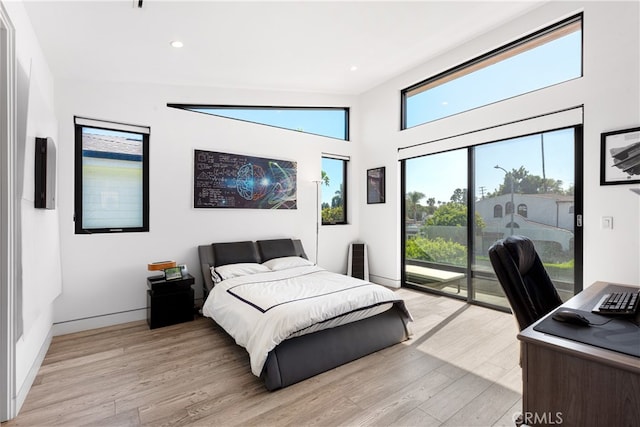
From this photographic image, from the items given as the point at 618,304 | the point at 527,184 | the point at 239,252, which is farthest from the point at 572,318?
the point at 239,252

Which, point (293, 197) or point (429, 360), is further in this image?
point (293, 197)

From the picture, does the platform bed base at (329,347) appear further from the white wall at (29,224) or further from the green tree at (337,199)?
the green tree at (337,199)

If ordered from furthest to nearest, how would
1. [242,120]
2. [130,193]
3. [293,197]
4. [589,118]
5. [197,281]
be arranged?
[293,197]
[242,120]
[197,281]
[130,193]
[589,118]

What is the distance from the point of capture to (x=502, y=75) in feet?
12.0

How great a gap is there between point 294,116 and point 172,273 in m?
2.91

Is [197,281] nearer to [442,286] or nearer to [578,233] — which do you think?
[442,286]

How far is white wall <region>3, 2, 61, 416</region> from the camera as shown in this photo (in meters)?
1.84

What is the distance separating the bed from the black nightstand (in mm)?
259

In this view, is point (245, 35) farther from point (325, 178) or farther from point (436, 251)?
point (436, 251)

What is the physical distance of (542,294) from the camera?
73.3 inches

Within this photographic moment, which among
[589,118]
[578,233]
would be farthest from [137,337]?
[589,118]

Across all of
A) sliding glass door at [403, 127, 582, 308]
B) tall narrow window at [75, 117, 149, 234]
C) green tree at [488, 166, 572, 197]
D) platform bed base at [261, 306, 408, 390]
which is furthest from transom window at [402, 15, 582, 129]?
tall narrow window at [75, 117, 149, 234]

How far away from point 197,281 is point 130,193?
132 cm

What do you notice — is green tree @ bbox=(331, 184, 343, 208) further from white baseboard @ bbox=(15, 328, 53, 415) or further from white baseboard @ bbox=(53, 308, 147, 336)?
white baseboard @ bbox=(15, 328, 53, 415)
